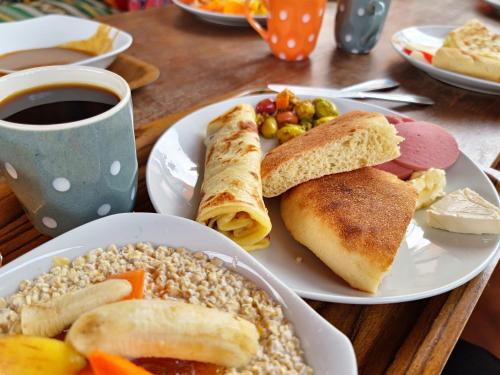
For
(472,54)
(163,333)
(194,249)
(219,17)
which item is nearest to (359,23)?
(472,54)

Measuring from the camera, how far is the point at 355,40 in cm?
168

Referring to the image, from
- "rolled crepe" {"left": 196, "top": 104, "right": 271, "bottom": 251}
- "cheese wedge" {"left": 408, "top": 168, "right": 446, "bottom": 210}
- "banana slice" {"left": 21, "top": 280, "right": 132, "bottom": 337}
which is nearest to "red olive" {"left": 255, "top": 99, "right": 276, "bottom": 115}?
"rolled crepe" {"left": 196, "top": 104, "right": 271, "bottom": 251}

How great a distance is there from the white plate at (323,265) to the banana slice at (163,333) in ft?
0.59

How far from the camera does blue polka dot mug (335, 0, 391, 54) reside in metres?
1.60

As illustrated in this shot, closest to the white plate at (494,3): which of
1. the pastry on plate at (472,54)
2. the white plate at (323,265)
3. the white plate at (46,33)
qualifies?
the pastry on plate at (472,54)

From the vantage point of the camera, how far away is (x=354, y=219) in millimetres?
771

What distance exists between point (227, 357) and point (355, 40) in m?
1.42

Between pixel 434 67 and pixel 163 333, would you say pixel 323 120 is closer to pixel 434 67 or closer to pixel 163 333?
pixel 434 67

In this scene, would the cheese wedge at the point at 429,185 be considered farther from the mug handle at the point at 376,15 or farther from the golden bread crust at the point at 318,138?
the mug handle at the point at 376,15

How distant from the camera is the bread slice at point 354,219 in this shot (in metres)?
0.72

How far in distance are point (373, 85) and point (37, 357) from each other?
122 centimetres

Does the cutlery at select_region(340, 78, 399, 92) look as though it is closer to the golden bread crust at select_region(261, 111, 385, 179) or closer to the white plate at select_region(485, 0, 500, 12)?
the golden bread crust at select_region(261, 111, 385, 179)

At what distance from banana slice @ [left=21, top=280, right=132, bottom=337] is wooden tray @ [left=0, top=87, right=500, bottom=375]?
284 mm

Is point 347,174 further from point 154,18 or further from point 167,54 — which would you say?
point 154,18
